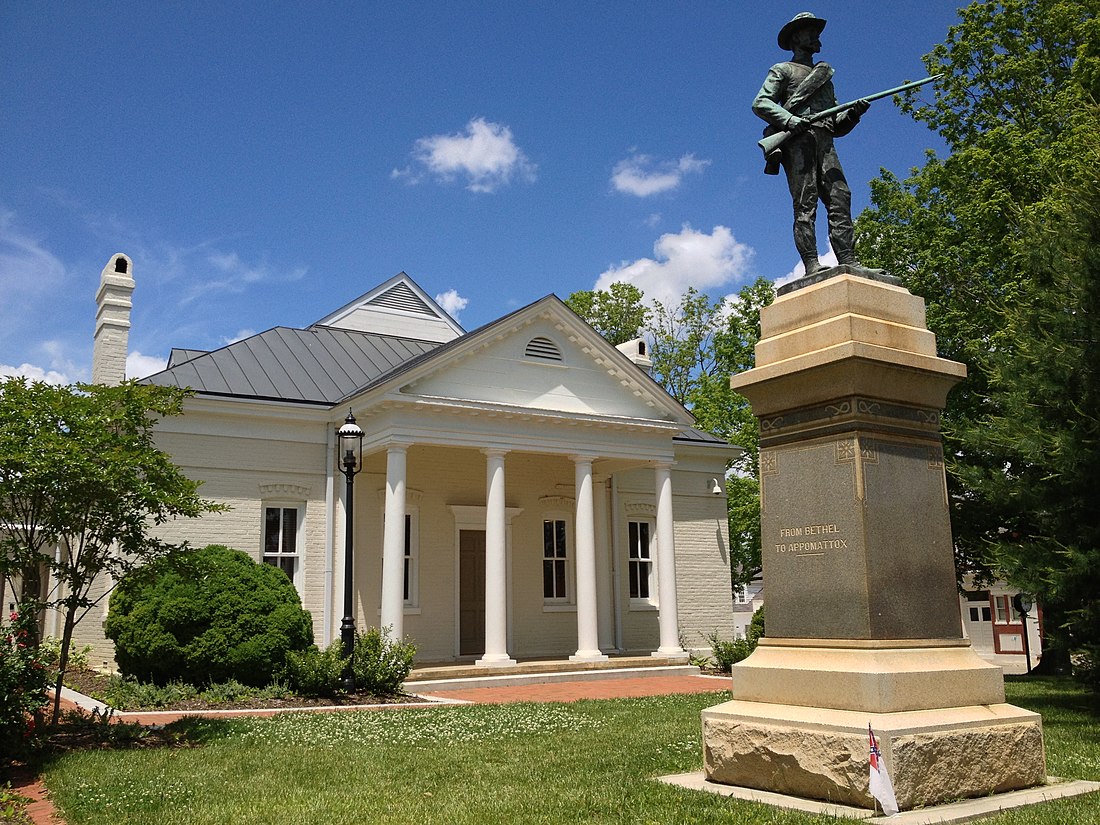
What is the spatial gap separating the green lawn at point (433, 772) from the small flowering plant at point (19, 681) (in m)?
0.50

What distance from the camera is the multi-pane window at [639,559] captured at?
25125mm

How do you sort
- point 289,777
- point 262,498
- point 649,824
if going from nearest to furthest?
1. point 649,824
2. point 289,777
3. point 262,498

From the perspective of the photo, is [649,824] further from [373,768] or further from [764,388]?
[373,768]

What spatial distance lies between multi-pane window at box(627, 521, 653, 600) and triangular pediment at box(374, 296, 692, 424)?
11.7 feet

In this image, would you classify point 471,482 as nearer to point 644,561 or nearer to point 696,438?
point 644,561

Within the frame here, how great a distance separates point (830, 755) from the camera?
19.9ft

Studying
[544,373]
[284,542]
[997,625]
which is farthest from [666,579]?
[997,625]

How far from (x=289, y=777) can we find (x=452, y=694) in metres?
9.36

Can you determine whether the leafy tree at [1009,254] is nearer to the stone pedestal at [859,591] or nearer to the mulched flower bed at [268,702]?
the stone pedestal at [859,591]

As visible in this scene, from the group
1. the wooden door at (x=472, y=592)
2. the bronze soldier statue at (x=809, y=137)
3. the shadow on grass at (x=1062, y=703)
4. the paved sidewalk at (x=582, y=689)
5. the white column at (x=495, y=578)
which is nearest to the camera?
the bronze soldier statue at (x=809, y=137)

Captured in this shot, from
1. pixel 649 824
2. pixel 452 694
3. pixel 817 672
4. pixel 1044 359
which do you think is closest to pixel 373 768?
pixel 649 824

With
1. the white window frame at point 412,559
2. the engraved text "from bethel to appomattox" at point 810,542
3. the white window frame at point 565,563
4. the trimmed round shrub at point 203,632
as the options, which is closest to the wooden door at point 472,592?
the white window frame at point 412,559

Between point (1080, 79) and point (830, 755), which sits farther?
point (1080, 79)

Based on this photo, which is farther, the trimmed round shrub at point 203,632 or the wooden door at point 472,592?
the wooden door at point 472,592
